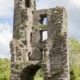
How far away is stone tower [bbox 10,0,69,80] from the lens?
24.8 m

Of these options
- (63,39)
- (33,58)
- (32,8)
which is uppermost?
(32,8)

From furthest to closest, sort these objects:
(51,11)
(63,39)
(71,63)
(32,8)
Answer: (71,63)
(32,8)
(51,11)
(63,39)

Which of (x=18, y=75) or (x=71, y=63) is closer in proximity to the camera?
(x=18, y=75)

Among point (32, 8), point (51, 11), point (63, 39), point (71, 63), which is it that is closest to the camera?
point (63, 39)

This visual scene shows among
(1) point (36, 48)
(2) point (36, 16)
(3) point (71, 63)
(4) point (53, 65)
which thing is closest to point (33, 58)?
(1) point (36, 48)

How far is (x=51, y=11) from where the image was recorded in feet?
88.0

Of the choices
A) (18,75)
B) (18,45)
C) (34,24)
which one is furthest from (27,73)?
(34,24)

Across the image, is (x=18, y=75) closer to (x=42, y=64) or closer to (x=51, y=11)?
(x=42, y=64)

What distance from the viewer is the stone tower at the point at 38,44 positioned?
2481 centimetres

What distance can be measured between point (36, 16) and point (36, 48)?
375cm

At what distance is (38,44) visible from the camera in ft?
88.2

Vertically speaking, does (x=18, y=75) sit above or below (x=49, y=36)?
below

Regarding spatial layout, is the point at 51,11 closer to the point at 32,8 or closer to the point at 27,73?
the point at 32,8

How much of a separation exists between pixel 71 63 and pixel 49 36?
73.2 ft
